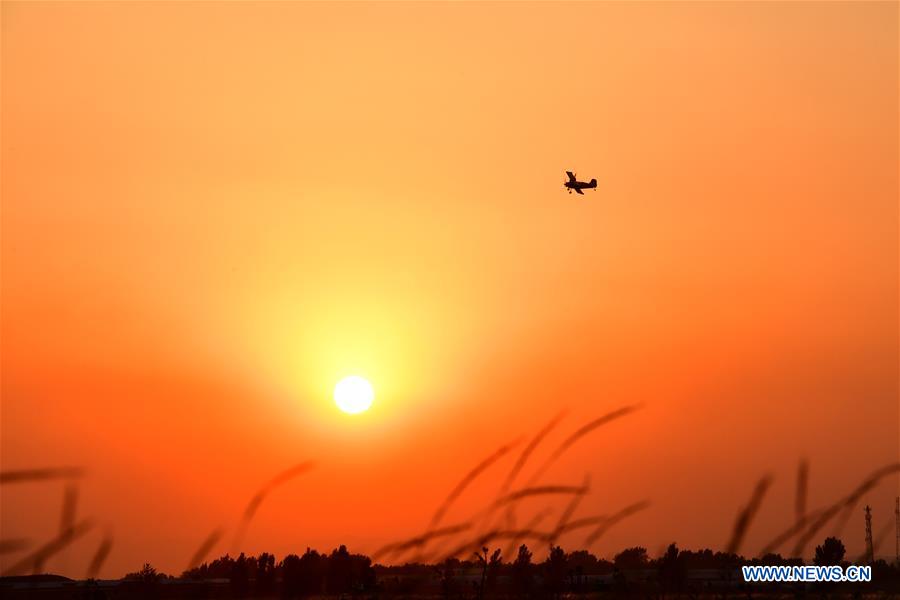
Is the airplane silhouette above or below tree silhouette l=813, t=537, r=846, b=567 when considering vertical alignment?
above

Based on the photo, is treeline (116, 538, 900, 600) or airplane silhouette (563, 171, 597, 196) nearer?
treeline (116, 538, 900, 600)

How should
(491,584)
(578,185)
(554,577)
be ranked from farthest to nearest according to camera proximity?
(578,185) → (554,577) → (491,584)

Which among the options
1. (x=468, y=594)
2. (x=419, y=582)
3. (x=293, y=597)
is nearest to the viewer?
(x=419, y=582)

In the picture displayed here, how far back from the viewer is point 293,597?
3841 cm

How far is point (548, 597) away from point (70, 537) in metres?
38.2

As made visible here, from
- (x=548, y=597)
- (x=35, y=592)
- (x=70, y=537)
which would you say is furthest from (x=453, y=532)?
(x=35, y=592)

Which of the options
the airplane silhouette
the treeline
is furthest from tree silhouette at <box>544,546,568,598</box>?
the airplane silhouette

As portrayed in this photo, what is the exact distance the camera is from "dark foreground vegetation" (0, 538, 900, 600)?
39297 millimetres

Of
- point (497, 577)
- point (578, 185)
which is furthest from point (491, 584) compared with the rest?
point (578, 185)

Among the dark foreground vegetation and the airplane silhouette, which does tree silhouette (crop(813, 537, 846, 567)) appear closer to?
the dark foreground vegetation

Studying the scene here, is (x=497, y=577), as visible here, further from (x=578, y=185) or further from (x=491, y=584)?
(x=578, y=185)

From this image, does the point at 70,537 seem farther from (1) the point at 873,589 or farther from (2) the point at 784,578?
(1) the point at 873,589

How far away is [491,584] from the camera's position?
31.4 meters

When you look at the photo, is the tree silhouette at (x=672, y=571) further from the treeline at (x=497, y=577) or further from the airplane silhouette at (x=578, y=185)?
the airplane silhouette at (x=578, y=185)
